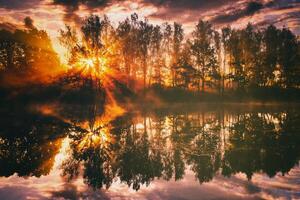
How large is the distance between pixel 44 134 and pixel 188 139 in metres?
10.2

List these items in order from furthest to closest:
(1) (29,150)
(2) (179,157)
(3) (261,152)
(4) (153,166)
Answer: (1) (29,150)
(3) (261,152)
(2) (179,157)
(4) (153,166)

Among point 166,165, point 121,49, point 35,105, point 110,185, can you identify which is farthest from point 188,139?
point 121,49

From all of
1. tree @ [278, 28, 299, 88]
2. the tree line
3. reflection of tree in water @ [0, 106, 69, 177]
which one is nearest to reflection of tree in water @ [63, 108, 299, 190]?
reflection of tree in water @ [0, 106, 69, 177]

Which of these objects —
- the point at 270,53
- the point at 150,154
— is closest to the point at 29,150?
the point at 150,154

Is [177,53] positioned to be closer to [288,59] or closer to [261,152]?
[288,59]

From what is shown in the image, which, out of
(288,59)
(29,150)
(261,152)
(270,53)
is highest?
(270,53)

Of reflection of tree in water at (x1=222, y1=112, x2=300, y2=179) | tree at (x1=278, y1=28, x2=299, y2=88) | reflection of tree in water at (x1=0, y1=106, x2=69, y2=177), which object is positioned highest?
tree at (x1=278, y1=28, x2=299, y2=88)

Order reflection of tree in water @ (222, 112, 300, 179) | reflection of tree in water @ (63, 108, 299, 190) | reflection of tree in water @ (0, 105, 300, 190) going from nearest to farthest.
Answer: reflection of tree in water @ (63, 108, 299, 190) < reflection of tree in water @ (0, 105, 300, 190) < reflection of tree in water @ (222, 112, 300, 179)

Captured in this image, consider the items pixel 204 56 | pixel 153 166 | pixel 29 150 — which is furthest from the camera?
pixel 204 56

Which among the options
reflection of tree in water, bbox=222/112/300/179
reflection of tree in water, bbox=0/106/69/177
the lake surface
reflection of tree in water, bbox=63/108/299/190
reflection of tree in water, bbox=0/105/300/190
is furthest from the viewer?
reflection of tree in water, bbox=0/106/69/177

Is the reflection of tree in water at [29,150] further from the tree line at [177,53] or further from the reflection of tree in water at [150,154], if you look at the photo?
the tree line at [177,53]

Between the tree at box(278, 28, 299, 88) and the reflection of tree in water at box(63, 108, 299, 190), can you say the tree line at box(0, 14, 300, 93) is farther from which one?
the reflection of tree in water at box(63, 108, 299, 190)

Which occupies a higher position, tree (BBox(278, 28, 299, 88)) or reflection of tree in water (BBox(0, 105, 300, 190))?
tree (BBox(278, 28, 299, 88))

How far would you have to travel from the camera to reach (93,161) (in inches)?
510
